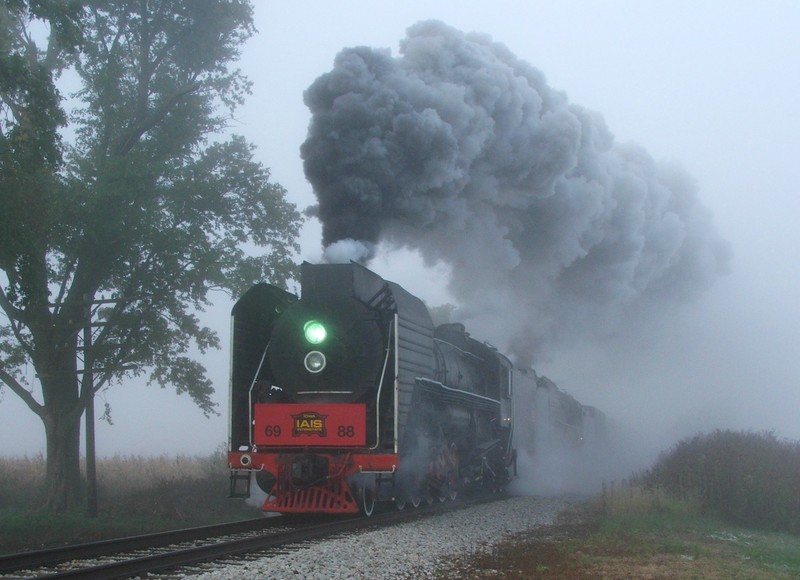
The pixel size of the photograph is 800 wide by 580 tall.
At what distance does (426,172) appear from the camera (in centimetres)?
1639

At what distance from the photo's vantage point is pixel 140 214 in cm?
1700

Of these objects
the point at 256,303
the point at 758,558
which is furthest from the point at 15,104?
the point at 758,558

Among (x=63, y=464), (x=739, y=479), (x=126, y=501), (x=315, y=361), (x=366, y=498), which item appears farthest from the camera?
(x=63, y=464)

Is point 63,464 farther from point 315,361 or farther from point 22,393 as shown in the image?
point 315,361

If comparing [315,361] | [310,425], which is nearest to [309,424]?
[310,425]

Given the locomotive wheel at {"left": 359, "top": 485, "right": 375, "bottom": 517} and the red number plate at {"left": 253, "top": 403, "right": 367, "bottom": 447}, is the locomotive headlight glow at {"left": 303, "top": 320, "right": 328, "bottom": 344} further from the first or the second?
the locomotive wheel at {"left": 359, "top": 485, "right": 375, "bottom": 517}

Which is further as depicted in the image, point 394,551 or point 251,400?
point 251,400

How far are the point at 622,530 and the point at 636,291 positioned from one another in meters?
17.5

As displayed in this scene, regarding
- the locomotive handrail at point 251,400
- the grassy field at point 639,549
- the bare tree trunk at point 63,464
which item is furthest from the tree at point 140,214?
the grassy field at point 639,549

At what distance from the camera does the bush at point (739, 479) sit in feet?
47.0

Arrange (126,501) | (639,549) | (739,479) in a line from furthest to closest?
1. (126,501)
2. (739,479)
3. (639,549)

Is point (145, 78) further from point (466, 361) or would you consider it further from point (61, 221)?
point (466, 361)

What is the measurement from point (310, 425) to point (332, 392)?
1.94 ft

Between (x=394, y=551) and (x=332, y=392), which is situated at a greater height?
(x=332, y=392)
